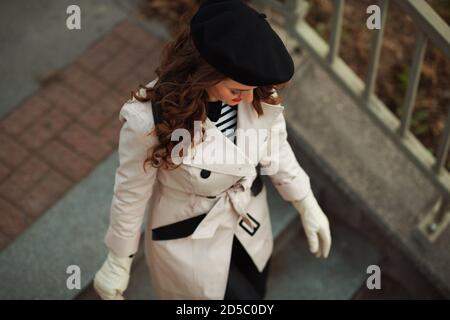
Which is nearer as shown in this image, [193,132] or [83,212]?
[193,132]

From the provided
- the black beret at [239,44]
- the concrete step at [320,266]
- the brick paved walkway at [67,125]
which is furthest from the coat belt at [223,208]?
the brick paved walkway at [67,125]

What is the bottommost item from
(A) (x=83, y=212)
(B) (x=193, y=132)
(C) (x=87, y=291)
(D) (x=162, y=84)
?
(C) (x=87, y=291)

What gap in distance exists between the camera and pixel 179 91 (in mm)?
2385

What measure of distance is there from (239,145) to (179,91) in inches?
14.6

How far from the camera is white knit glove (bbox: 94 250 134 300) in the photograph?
9.32 ft

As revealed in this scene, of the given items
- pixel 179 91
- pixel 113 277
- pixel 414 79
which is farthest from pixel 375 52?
pixel 113 277

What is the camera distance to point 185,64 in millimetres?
2367

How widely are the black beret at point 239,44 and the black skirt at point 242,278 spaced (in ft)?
3.31

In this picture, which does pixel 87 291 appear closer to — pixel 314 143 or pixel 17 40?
pixel 314 143

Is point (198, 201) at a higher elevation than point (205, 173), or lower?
lower

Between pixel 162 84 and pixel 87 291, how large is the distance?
1.54m

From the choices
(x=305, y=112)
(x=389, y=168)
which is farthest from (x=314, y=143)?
(x=389, y=168)

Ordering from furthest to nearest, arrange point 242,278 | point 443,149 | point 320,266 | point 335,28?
point 320,266, point 335,28, point 443,149, point 242,278

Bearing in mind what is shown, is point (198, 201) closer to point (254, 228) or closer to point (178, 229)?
point (178, 229)
